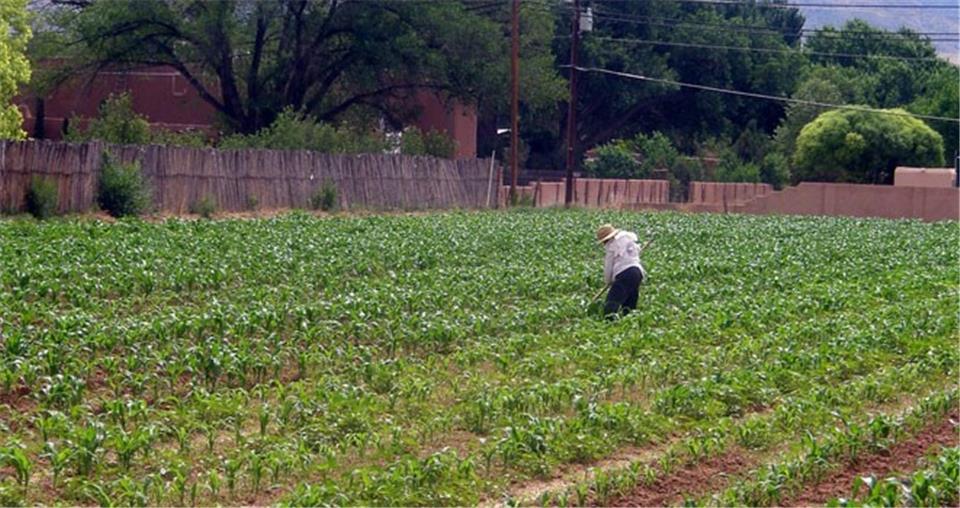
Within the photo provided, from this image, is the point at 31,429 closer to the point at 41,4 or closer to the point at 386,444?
the point at 386,444

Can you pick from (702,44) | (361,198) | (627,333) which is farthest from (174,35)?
(627,333)

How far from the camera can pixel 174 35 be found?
54.1 metres

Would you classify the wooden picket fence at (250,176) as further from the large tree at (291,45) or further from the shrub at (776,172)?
the shrub at (776,172)

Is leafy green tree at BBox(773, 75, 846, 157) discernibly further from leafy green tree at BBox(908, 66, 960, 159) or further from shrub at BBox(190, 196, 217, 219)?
shrub at BBox(190, 196, 217, 219)

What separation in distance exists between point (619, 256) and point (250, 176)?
76.5 ft

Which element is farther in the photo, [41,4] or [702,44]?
[702,44]

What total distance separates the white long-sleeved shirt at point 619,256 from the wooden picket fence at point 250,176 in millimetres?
17384

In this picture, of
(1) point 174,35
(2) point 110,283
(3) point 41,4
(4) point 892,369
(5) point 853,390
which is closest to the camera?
(5) point 853,390

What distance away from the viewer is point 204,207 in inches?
1451

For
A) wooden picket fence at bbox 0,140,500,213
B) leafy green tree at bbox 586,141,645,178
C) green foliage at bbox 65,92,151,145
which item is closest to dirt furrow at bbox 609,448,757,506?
wooden picket fence at bbox 0,140,500,213

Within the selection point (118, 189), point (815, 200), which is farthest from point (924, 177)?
point (118, 189)

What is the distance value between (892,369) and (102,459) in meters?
8.42

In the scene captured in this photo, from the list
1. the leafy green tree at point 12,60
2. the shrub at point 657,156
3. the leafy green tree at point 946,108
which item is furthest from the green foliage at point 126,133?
the leafy green tree at point 946,108

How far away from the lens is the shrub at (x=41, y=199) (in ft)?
104
